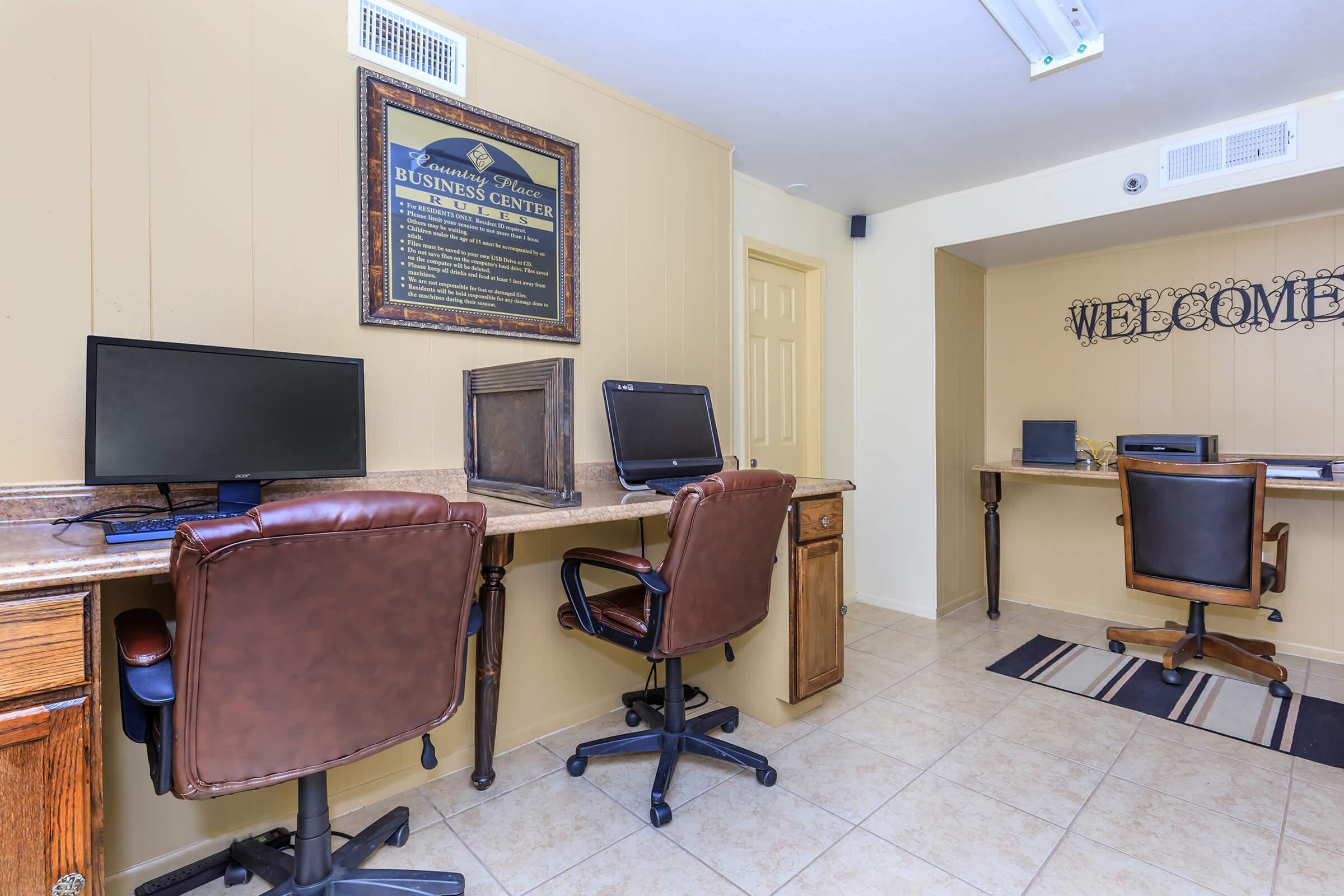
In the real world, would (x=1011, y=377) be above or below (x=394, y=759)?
above

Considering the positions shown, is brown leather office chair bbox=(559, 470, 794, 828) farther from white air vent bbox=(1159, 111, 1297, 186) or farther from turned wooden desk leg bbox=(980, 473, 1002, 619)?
white air vent bbox=(1159, 111, 1297, 186)

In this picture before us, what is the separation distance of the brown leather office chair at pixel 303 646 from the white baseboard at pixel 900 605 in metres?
3.27

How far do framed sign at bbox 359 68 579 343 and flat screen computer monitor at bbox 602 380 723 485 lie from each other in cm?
34

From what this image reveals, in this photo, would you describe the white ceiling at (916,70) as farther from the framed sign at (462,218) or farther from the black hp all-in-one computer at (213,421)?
the black hp all-in-one computer at (213,421)

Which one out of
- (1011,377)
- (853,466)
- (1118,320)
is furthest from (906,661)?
(1118,320)

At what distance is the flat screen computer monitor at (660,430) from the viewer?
242cm

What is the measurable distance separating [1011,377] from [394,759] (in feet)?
13.6

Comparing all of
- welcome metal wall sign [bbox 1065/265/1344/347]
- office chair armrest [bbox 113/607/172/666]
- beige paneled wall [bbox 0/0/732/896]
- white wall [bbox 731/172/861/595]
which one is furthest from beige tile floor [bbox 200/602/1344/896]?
welcome metal wall sign [bbox 1065/265/1344/347]

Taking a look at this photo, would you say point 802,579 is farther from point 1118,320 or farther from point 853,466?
point 1118,320

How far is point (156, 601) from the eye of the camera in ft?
5.41

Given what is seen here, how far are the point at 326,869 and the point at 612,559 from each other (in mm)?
972

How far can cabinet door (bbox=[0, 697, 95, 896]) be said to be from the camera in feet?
3.40

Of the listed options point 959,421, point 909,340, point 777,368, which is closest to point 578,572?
point 777,368

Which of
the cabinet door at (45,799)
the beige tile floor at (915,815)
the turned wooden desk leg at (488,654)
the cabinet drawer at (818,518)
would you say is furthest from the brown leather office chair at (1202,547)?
the cabinet door at (45,799)
